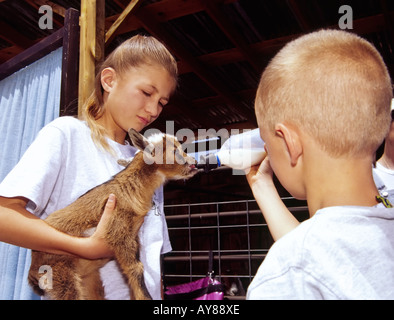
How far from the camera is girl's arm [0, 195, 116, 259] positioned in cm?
88

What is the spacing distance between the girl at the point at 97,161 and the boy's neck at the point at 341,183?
0.57 meters

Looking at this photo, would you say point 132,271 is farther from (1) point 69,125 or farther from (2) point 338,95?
(2) point 338,95

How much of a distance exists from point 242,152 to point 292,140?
0.35 meters

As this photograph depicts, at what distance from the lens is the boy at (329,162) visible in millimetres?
493

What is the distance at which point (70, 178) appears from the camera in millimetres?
962

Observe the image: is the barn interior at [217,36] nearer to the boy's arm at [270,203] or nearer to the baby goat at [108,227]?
the baby goat at [108,227]

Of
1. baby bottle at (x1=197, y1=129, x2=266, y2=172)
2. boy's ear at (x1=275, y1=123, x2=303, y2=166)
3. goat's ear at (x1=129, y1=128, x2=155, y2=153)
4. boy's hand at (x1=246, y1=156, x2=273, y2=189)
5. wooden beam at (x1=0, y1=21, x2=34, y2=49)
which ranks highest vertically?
wooden beam at (x1=0, y1=21, x2=34, y2=49)

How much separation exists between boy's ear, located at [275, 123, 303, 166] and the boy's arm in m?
0.31

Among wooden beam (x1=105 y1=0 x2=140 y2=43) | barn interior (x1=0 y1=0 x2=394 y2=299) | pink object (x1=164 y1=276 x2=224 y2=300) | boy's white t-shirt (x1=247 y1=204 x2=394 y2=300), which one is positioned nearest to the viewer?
boy's white t-shirt (x1=247 y1=204 x2=394 y2=300)

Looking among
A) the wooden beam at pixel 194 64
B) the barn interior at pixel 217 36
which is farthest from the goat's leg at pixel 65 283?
the wooden beam at pixel 194 64

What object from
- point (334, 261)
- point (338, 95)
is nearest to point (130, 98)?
point (338, 95)

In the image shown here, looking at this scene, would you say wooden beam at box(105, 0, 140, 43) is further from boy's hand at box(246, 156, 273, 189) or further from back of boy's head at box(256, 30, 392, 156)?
back of boy's head at box(256, 30, 392, 156)

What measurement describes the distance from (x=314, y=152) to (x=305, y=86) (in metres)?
0.12

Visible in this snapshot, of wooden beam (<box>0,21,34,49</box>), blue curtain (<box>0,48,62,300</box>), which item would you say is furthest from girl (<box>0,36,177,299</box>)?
wooden beam (<box>0,21,34,49</box>)
